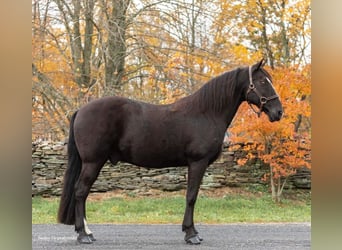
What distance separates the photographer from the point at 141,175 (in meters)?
9.70

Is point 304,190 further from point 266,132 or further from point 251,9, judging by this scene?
point 251,9

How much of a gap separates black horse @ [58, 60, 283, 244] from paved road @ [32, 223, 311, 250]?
28 cm

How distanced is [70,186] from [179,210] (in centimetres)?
406

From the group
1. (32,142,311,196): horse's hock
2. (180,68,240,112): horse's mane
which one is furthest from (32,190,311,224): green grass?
(180,68,240,112): horse's mane

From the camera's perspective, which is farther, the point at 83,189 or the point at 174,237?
the point at 174,237

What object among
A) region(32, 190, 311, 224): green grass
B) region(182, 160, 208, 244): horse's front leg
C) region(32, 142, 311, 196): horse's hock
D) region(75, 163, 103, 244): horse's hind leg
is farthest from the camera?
region(32, 142, 311, 196): horse's hock

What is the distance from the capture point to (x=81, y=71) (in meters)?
9.94

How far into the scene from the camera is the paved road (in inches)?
190

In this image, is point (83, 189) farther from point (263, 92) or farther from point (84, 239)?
point (263, 92)

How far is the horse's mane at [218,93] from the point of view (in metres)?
4.87

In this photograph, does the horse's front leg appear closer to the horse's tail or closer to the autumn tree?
the horse's tail

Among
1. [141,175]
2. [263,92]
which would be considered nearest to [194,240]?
[263,92]

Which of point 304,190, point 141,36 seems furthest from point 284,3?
point 304,190
